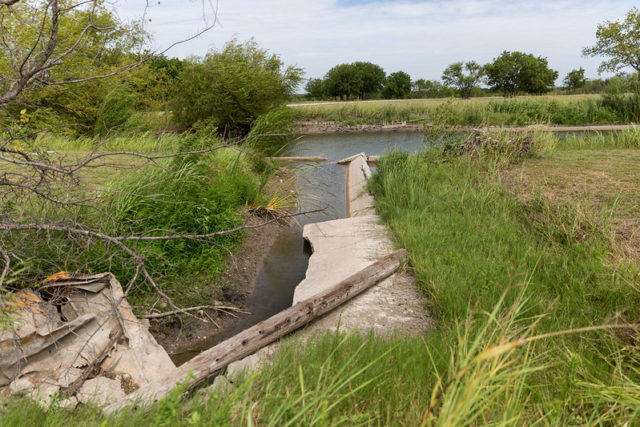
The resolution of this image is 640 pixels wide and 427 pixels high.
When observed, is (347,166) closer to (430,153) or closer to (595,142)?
(430,153)

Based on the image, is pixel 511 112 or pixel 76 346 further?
pixel 511 112

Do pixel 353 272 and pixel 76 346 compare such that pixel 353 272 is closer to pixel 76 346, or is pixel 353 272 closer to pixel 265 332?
pixel 265 332

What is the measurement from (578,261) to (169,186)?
4719 mm

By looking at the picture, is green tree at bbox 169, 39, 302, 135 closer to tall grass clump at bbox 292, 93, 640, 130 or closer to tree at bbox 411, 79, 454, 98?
tall grass clump at bbox 292, 93, 640, 130

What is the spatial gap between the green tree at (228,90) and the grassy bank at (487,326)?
7.94m

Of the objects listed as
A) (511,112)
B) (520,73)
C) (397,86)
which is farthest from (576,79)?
(511,112)

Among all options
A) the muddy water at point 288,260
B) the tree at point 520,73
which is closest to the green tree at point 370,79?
the tree at point 520,73

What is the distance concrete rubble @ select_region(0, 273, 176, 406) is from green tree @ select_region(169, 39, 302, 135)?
10.8m

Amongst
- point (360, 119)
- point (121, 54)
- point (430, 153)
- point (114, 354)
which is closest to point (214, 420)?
point (114, 354)

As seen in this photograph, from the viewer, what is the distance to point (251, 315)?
476 cm

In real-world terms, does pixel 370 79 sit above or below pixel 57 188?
above

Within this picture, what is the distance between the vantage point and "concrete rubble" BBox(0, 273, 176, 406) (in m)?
2.74

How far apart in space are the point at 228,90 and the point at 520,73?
53383mm

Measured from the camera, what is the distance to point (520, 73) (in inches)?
2202
